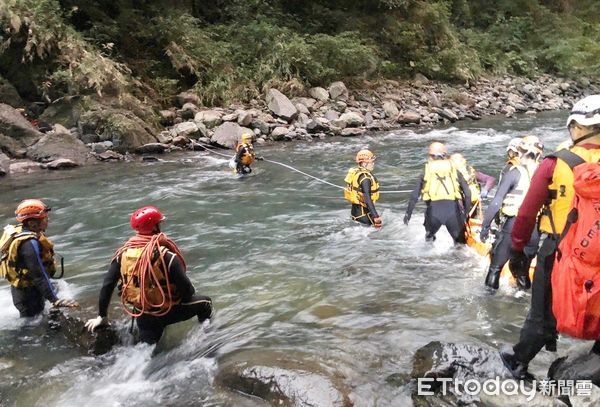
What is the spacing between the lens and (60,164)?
13125mm

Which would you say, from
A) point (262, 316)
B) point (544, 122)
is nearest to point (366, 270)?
point (262, 316)

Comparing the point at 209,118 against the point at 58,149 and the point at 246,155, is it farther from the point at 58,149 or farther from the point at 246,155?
the point at 246,155

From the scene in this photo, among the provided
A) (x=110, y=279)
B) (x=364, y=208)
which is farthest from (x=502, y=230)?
(x=110, y=279)

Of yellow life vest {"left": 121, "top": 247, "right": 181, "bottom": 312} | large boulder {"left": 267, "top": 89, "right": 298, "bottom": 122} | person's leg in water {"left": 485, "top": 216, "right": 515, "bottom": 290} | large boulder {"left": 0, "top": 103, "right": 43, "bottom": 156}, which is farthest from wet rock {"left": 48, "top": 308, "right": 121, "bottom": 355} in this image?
large boulder {"left": 267, "top": 89, "right": 298, "bottom": 122}

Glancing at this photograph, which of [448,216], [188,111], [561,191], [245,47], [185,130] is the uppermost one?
[245,47]

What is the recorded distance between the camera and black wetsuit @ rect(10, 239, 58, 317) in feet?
15.2

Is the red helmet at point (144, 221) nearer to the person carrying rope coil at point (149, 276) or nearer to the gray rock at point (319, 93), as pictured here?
the person carrying rope coil at point (149, 276)

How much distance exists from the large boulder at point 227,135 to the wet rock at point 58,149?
3.70m

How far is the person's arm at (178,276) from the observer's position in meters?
4.07

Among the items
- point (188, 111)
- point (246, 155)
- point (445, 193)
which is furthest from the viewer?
point (188, 111)

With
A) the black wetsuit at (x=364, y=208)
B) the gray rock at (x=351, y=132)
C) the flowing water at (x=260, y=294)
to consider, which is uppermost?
the gray rock at (x=351, y=132)

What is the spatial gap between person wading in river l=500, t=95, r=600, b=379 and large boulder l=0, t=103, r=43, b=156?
45.0 ft

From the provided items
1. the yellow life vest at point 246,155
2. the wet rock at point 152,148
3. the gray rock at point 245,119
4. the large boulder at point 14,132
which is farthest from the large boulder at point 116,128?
the yellow life vest at point 246,155

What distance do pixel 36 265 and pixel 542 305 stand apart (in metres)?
4.13
